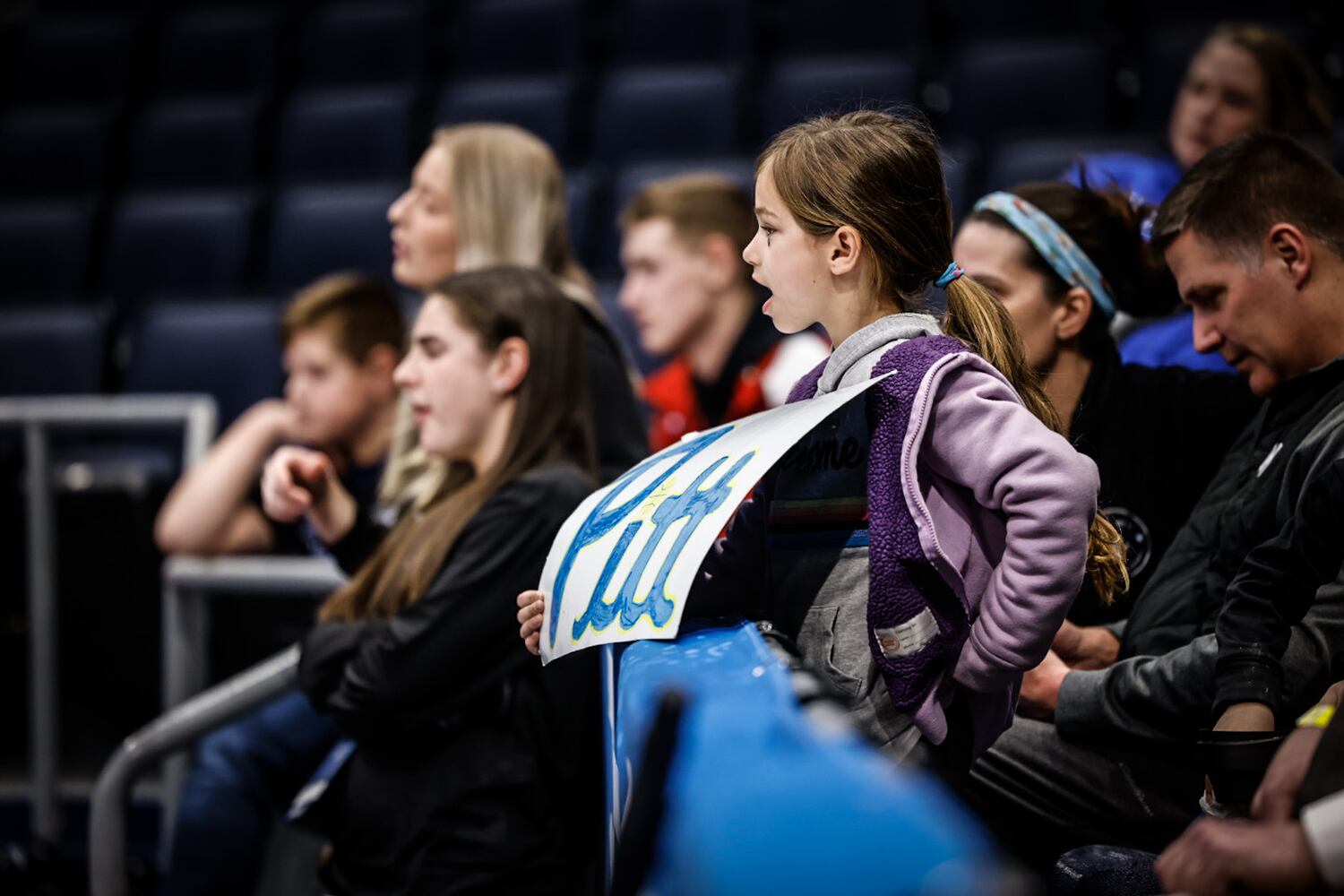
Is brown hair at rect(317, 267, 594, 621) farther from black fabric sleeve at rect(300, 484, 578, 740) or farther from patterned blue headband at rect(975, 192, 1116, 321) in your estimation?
patterned blue headband at rect(975, 192, 1116, 321)

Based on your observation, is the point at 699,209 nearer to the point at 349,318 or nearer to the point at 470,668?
the point at 349,318

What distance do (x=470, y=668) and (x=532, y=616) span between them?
0.46m

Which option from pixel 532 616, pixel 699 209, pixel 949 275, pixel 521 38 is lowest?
pixel 532 616

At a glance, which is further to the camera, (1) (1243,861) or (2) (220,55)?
(2) (220,55)

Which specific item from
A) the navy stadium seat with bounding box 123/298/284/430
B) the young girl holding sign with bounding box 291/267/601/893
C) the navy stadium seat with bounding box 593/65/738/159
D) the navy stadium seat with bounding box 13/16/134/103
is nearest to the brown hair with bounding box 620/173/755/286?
the navy stadium seat with bounding box 593/65/738/159

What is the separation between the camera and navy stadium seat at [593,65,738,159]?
3.93 meters

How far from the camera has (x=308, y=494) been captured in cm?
199

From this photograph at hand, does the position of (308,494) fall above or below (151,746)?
above

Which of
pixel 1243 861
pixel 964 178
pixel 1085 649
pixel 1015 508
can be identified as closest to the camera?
pixel 1243 861

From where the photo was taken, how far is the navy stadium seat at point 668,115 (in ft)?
12.9

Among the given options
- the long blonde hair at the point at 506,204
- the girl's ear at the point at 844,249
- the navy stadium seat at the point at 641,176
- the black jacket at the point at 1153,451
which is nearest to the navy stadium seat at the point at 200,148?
the navy stadium seat at the point at 641,176

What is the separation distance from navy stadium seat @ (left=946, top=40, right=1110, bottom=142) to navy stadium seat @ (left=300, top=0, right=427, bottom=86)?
73.2 inches

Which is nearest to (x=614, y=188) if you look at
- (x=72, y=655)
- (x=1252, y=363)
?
(x=72, y=655)

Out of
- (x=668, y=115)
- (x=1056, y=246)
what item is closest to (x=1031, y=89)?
(x=668, y=115)
